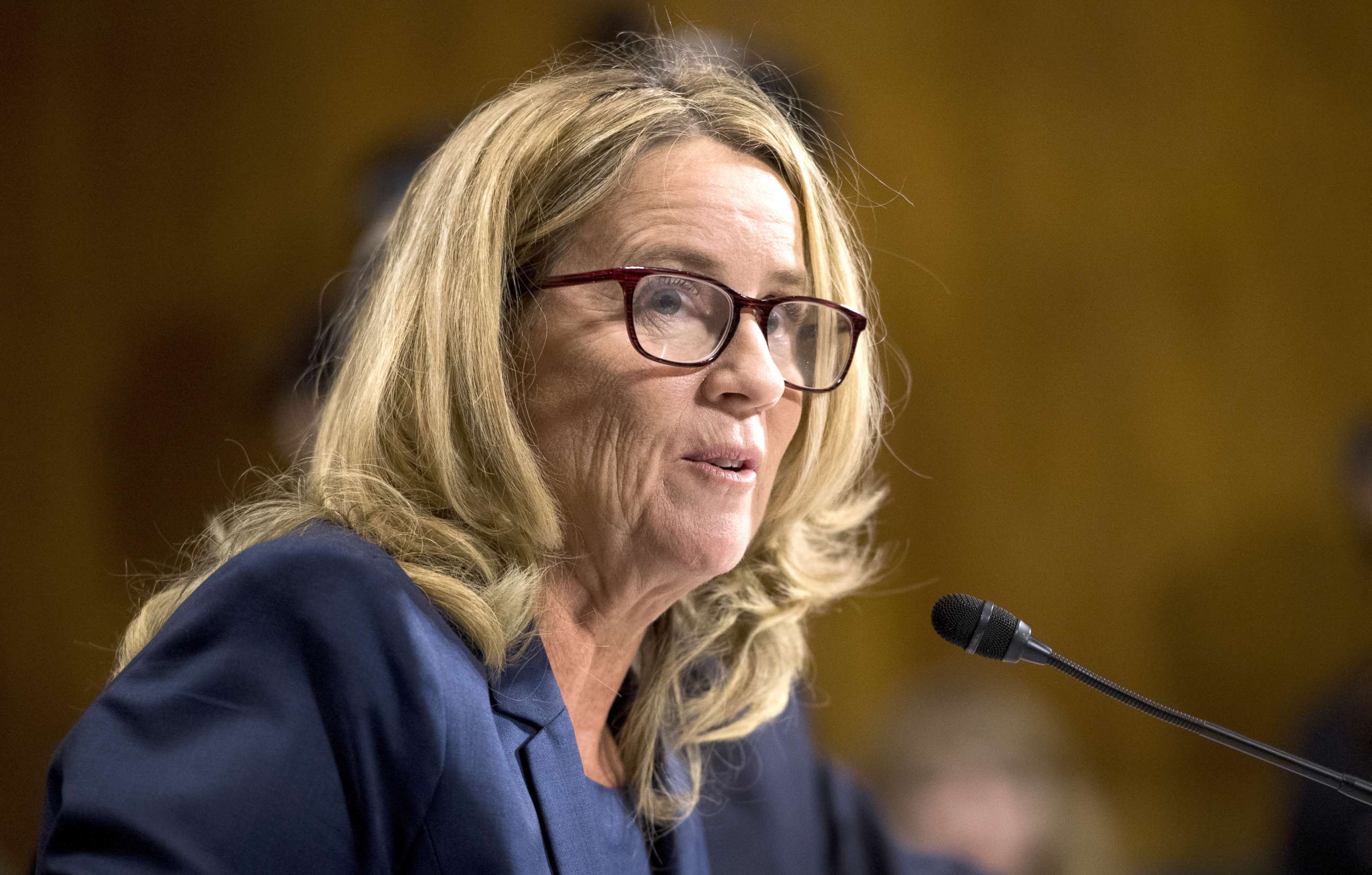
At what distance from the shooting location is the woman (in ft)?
2.32

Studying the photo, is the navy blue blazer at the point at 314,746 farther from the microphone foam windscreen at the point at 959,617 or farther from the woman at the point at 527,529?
the microphone foam windscreen at the point at 959,617

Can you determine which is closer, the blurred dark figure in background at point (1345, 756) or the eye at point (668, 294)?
the eye at point (668, 294)

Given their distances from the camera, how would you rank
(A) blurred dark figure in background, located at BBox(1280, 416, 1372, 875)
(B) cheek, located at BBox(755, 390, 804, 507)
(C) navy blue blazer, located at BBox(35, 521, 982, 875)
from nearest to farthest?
(C) navy blue blazer, located at BBox(35, 521, 982, 875)
(B) cheek, located at BBox(755, 390, 804, 507)
(A) blurred dark figure in background, located at BBox(1280, 416, 1372, 875)

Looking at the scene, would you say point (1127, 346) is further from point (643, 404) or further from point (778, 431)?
point (643, 404)

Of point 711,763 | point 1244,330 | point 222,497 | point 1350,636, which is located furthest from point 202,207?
point 1350,636

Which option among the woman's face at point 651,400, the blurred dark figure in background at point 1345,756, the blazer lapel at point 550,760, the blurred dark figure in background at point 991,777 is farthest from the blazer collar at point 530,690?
the blurred dark figure in background at point 1345,756

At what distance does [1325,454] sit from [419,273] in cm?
205

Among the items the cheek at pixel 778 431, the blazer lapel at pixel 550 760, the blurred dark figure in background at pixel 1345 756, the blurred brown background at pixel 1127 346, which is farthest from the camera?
the blurred brown background at pixel 1127 346

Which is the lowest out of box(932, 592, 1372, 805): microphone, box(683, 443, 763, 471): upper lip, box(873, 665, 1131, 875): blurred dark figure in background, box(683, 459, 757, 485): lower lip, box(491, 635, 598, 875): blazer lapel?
box(873, 665, 1131, 875): blurred dark figure in background

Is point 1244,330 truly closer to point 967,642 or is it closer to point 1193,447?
point 1193,447

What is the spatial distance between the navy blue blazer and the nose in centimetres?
30

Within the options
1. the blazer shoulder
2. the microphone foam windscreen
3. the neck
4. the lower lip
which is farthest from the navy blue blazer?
the microphone foam windscreen

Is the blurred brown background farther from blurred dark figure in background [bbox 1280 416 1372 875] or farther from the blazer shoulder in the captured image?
the blazer shoulder

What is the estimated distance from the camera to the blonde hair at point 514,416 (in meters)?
0.94
